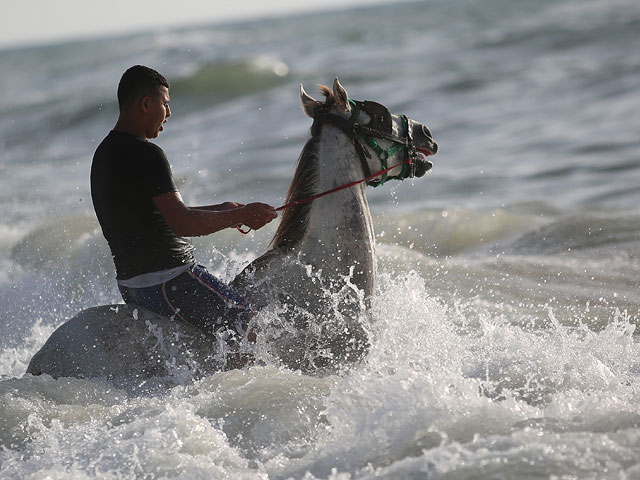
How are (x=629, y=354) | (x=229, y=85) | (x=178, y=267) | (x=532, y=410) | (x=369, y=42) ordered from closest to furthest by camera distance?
(x=532, y=410) → (x=178, y=267) → (x=629, y=354) → (x=229, y=85) → (x=369, y=42)

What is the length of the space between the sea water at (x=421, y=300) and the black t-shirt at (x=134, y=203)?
2.35 ft

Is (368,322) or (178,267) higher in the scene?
(178,267)

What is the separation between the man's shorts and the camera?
468cm

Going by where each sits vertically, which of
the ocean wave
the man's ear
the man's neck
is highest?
the ocean wave

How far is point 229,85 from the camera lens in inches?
1031

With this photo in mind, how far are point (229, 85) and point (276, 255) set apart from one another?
21.9m

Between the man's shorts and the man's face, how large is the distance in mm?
780

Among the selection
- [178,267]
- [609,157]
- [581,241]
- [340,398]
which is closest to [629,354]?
[340,398]

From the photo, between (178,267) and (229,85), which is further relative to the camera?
(229,85)

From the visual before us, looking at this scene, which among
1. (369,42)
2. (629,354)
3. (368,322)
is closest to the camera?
(368,322)

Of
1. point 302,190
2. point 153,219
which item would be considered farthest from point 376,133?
point 153,219

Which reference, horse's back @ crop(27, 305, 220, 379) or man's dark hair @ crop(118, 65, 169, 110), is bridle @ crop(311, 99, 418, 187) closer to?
man's dark hair @ crop(118, 65, 169, 110)

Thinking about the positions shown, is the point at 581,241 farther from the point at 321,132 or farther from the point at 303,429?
the point at 303,429

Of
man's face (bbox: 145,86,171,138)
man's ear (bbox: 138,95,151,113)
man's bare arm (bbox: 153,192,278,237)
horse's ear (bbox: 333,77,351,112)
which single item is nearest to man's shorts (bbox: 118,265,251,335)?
man's bare arm (bbox: 153,192,278,237)
